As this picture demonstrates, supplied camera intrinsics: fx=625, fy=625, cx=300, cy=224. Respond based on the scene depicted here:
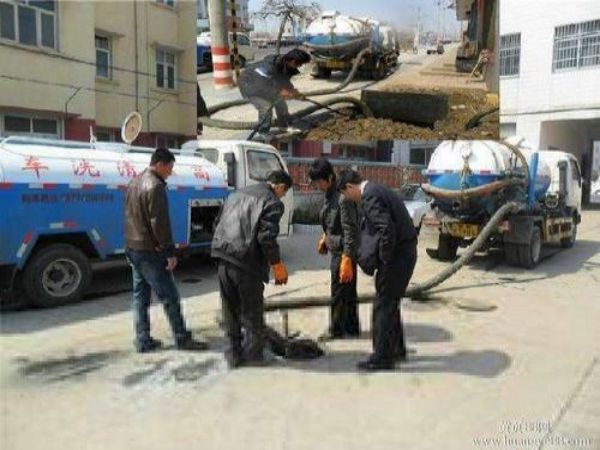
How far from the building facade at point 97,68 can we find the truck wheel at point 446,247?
27.7ft

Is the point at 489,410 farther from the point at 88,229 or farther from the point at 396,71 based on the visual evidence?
the point at 396,71

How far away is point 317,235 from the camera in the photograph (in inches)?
592

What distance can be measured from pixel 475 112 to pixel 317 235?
612 centimetres

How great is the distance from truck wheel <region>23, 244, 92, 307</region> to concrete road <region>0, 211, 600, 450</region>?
192 mm

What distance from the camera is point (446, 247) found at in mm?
10922

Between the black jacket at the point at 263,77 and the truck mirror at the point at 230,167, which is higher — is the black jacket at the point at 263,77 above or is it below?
above

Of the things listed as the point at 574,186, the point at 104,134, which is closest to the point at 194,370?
the point at 574,186

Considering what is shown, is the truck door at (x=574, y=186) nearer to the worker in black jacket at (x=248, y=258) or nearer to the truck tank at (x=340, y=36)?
the truck tank at (x=340, y=36)

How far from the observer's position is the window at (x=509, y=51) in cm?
1962

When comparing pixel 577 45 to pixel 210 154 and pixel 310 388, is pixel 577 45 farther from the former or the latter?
pixel 310 388

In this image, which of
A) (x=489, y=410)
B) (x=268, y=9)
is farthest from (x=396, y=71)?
(x=489, y=410)

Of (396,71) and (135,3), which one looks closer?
(396,71)

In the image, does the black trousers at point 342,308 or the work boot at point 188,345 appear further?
the black trousers at point 342,308

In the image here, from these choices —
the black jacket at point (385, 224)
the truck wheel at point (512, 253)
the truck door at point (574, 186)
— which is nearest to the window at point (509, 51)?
the truck door at point (574, 186)
